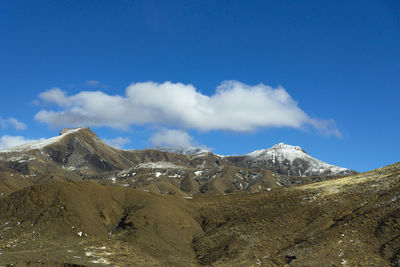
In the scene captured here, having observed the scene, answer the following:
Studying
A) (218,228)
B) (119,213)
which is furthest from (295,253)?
(119,213)

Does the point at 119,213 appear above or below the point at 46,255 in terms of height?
above

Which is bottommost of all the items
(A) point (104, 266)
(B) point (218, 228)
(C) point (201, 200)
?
(A) point (104, 266)

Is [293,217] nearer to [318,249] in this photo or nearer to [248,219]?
[248,219]

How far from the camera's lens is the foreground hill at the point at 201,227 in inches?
1930

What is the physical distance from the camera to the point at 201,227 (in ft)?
212

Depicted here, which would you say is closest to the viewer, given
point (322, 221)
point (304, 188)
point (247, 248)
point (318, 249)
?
point (318, 249)

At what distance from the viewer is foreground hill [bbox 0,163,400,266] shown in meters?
49.0

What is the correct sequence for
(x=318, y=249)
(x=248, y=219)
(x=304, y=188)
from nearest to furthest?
(x=318, y=249)
(x=248, y=219)
(x=304, y=188)

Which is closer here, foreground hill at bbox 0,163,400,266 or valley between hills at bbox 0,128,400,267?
valley between hills at bbox 0,128,400,267

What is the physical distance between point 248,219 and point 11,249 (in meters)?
34.3

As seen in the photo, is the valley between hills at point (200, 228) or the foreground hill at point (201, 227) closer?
the valley between hills at point (200, 228)

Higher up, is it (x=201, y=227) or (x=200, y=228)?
(x=201, y=227)

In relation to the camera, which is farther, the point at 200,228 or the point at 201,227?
the point at 201,227

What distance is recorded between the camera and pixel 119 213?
63.2 meters
